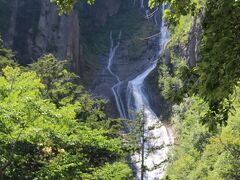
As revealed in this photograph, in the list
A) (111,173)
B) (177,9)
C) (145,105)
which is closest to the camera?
(177,9)

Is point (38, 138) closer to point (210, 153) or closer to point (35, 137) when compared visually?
point (35, 137)

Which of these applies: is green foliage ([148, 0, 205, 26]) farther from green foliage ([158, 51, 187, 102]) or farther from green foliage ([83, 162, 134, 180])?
green foliage ([158, 51, 187, 102])

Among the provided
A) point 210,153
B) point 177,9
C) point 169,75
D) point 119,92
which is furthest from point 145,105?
point 177,9

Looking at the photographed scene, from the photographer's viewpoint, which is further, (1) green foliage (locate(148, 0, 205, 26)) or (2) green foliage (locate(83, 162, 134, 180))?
(2) green foliage (locate(83, 162, 134, 180))

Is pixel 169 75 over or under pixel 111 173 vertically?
over

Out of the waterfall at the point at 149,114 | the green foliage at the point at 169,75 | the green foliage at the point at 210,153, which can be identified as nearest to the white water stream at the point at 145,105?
the waterfall at the point at 149,114

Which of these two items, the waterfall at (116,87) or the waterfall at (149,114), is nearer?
the waterfall at (149,114)

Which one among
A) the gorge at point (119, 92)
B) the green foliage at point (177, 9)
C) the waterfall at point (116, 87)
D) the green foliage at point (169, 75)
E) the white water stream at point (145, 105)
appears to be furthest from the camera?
the waterfall at point (116, 87)

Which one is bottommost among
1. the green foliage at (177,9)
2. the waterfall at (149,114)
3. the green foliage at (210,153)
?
the green foliage at (177,9)

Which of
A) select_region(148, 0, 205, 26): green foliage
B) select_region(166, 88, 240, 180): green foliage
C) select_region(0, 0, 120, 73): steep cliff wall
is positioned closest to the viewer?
select_region(148, 0, 205, 26): green foliage

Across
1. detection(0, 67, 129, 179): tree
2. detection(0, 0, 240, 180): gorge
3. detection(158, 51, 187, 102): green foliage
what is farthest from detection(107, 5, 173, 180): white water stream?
detection(0, 67, 129, 179): tree

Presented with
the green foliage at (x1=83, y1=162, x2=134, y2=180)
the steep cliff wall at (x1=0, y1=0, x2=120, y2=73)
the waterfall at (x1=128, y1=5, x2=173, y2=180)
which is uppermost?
the steep cliff wall at (x1=0, y1=0, x2=120, y2=73)

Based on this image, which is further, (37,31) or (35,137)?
(37,31)

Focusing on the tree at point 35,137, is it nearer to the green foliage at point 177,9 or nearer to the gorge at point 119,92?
the gorge at point 119,92
